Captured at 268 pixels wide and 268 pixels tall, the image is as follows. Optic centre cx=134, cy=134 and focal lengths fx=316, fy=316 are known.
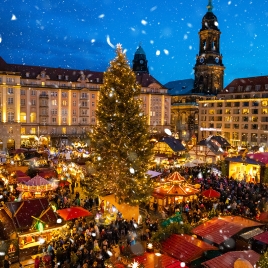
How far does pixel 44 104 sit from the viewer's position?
5628cm

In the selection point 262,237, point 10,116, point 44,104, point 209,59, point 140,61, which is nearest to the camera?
point 262,237

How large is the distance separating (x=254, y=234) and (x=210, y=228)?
5.47ft

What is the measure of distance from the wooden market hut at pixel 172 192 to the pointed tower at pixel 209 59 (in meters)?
57.0

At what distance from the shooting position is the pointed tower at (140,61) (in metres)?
85.2

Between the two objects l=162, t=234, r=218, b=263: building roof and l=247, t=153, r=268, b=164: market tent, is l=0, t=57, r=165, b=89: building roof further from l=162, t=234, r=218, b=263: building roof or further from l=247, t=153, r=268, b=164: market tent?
l=162, t=234, r=218, b=263: building roof

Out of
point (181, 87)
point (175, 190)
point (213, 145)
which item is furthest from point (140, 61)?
point (175, 190)

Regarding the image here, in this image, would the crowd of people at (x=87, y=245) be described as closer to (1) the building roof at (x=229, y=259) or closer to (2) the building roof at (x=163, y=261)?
(2) the building roof at (x=163, y=261)

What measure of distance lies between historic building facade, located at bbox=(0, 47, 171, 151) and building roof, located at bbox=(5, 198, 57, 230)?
1354 inches

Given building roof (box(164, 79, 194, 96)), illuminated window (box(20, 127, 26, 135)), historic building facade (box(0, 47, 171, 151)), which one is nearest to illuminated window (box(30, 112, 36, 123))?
historic building facade (box(0, 47, 171, 151))

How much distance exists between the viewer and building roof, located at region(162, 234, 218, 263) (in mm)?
10492

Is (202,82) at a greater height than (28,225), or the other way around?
(202,82)

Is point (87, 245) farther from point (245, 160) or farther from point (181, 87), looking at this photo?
point (181, 87)

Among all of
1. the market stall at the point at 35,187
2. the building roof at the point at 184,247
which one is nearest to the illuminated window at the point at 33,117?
the market stall at the point at 35,187

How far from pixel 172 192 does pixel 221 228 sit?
7.75 m
